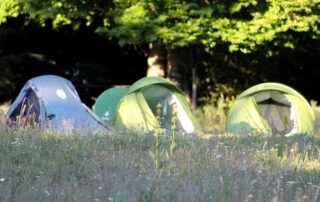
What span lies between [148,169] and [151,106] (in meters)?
5.88

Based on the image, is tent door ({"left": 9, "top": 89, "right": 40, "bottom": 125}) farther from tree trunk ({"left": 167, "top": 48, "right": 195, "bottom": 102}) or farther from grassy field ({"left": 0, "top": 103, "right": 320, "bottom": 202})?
tree trunk ({"left": 167, "top": 48, "right": 195, "bottom": 102})

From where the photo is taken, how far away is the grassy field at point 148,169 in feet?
19.6

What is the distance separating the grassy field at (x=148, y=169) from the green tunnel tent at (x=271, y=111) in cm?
306

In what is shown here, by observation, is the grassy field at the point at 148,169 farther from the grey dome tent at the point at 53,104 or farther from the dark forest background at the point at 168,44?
the dark forest background at the point at 168,44

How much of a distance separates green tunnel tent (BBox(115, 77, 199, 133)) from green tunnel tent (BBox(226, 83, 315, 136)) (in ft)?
3.11

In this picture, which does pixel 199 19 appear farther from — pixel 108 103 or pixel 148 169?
pixel 148 169

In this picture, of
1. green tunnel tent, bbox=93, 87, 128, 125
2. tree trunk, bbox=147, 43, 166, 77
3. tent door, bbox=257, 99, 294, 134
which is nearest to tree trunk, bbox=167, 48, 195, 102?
tree trunk, bbox=147, 43, 166, 77

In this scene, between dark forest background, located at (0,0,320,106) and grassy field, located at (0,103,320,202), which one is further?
dark forest background, located at (0,0,320,106)

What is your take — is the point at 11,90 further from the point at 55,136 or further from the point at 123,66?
the point at 55,136

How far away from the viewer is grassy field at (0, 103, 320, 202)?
598 cm

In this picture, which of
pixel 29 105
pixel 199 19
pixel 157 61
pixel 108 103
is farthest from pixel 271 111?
pixel 157 61

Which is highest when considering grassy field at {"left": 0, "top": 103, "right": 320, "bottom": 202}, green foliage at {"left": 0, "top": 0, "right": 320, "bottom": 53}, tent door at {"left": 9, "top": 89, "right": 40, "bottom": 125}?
green foliage at {"left": 0, "top": 0, "right": 320, "bottom": 53}

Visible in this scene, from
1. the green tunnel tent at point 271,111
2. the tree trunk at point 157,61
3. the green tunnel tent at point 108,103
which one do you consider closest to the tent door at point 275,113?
the green tunnel tent at point 271,111

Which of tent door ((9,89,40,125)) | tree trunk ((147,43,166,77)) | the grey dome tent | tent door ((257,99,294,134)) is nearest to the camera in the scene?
the grey dome tent
